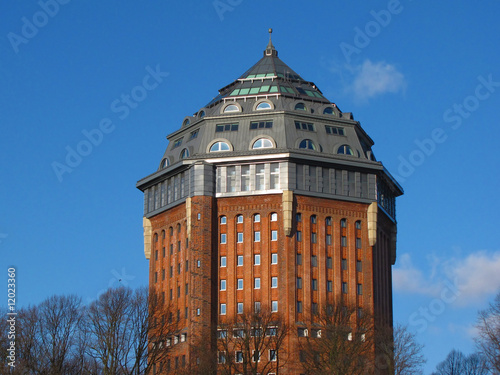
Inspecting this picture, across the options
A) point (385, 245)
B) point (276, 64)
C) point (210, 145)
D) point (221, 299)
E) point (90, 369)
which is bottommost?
point (90, 369)

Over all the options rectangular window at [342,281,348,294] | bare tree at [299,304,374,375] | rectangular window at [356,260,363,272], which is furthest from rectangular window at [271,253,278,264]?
rectangular window at [356,260,363,272]

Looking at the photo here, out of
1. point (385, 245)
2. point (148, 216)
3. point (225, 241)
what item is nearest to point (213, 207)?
point (225, 241)

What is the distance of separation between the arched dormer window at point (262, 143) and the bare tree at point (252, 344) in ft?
66.5

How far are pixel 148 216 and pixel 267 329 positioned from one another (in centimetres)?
2913

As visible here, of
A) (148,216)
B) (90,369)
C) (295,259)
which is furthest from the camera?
(148,216)

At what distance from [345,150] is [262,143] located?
1023cm

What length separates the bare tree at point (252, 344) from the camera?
112m

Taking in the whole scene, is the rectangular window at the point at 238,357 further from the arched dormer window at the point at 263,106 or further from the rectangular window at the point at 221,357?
the arched dormer window at the point at 263,106

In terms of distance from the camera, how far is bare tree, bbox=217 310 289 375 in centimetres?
11150

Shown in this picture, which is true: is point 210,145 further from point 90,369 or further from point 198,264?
point 90,369

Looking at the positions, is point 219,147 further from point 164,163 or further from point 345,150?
point 345,150

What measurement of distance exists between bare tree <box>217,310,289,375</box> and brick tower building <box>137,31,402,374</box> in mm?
1704

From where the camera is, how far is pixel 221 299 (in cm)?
12675

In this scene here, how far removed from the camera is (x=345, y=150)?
5251 inches
